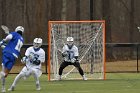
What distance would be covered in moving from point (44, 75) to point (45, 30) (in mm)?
14662

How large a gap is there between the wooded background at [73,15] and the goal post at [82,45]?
1498cm

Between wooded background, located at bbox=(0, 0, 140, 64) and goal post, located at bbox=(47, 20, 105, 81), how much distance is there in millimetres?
14976

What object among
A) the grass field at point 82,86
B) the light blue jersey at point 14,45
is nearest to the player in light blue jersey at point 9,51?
the light blue jersey at point 14,45

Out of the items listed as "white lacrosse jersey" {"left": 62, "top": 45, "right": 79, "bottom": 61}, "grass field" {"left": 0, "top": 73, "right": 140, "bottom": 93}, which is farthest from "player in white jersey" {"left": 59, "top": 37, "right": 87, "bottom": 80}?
"grass field" {"left": 0, "top": 73, "right": 140, "bottom": 93}

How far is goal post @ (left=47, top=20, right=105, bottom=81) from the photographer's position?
2338 cm

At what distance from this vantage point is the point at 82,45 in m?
24.0

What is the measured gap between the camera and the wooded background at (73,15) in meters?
40.2

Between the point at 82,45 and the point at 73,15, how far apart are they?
1697 centimetres

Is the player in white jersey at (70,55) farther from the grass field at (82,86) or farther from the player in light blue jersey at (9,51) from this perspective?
the player in light blue jersey at (9,51)

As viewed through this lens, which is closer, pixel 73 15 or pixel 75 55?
pixel 75 55

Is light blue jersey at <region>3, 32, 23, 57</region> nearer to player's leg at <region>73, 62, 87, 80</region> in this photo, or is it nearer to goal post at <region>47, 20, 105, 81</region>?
player's leg at <region>73, 62, 87, 80</region>

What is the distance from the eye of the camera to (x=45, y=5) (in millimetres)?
41000

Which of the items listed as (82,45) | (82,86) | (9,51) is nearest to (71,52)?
(82,45)

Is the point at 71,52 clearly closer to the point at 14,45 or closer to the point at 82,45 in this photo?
the point at 82,45
